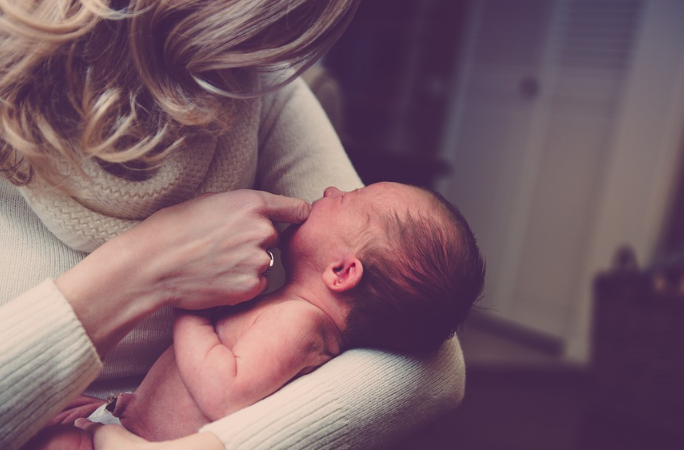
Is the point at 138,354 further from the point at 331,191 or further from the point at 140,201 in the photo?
the point at 331,191

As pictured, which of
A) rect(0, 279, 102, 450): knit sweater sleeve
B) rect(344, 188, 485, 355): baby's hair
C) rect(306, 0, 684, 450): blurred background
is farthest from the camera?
rect(306, 0, 684, 450): blurred background

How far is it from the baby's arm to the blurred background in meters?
1.23

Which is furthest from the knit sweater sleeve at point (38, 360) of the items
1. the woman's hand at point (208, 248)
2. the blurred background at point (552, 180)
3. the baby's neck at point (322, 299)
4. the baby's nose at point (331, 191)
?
the blurred background at point (552, 180)

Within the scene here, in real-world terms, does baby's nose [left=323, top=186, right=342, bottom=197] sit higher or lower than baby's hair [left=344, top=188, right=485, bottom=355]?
higher

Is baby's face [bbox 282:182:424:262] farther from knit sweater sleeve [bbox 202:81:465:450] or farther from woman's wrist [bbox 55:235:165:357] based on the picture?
woman's wrist [bbox 55:235:165:357]

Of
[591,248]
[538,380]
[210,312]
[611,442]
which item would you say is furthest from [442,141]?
[210,312]

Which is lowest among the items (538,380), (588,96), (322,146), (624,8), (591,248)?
(538,380)

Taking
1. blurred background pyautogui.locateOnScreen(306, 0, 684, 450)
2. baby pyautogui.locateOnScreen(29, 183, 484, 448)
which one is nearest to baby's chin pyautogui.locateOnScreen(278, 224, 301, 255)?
baby pyautogui.locateOnScreen(29, 183, 484, 448)

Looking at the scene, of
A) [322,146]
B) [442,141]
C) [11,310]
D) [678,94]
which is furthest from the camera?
[442,141]

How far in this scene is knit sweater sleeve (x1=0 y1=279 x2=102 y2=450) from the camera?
65 centimetres

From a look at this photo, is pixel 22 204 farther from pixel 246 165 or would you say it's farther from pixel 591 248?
pixel 591 248

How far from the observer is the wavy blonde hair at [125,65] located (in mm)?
697

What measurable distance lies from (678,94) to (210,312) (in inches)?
109

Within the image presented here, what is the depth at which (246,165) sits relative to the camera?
0.90m
